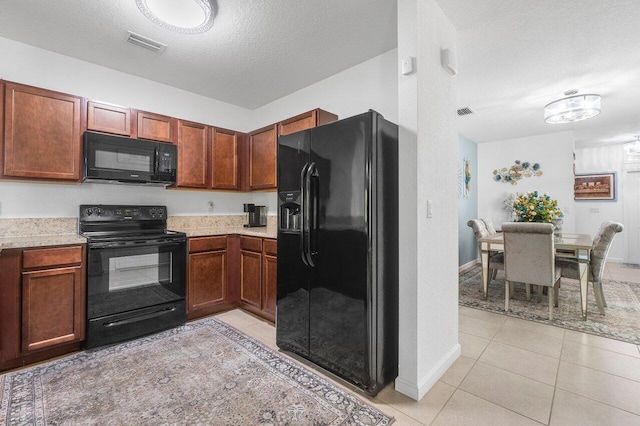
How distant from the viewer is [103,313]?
8.07 feet

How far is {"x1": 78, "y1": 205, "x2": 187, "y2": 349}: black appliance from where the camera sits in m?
2.43

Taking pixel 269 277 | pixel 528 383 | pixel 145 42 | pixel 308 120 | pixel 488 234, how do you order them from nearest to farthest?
pixel 528 383, pixel 145 42, pixel 269 277, pixel 308 120, pixel 488 234

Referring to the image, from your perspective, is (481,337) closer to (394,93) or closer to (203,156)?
(394,93)

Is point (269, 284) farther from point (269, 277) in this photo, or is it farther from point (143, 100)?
point (143, 100)

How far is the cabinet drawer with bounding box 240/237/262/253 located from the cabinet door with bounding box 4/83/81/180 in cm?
162

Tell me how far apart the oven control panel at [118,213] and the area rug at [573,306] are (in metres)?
3.79

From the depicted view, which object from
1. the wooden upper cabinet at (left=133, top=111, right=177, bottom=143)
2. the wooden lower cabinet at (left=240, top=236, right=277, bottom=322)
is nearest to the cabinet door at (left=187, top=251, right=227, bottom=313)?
the wooden lower cabinet at (left=240, top=236, right=277, bottom=322)

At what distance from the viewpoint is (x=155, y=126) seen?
3.09m

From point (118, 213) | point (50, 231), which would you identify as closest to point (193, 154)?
point (118, 213)

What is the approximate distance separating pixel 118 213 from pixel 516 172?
22.1ft

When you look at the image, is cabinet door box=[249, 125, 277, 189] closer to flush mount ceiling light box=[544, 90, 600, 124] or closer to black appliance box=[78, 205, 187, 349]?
black appliance box=[78, 205, 187, 349]

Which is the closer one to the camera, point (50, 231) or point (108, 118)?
point (50, 231)

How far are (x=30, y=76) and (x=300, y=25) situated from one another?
2.50 meters

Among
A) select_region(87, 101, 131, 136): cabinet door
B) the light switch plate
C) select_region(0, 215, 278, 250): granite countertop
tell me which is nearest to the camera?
the light switch plate
